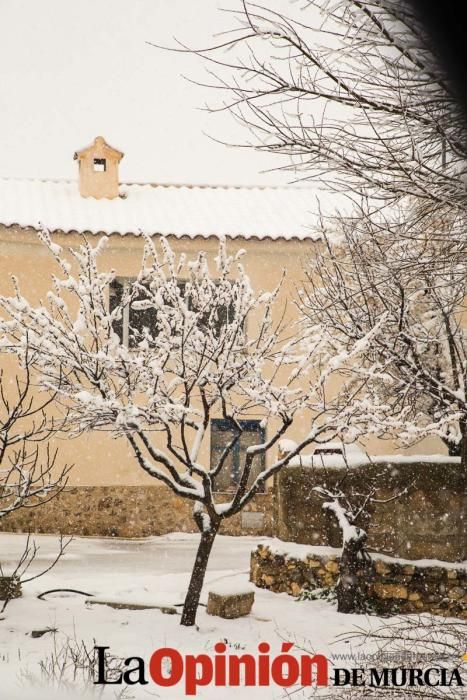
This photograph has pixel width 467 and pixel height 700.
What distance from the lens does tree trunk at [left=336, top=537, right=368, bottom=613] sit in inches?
313

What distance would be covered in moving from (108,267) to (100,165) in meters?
3.06

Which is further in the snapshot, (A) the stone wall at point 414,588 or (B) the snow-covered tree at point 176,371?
(A) the stone wall at point 414,588

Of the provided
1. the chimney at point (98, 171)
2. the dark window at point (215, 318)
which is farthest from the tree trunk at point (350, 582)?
the chimney at point (98, 171)

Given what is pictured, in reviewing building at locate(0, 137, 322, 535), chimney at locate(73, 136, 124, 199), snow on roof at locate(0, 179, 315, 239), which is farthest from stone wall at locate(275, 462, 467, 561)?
chimney at locate(73, 136, 124, 199)

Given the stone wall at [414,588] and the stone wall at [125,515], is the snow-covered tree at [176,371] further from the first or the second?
the stone wall at [125,515]

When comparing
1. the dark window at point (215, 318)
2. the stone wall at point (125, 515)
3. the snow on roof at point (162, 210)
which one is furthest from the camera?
the snow on roof at point (162, 210)

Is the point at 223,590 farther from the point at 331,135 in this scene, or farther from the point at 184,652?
the point at 331,135

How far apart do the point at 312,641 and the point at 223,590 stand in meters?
1.22

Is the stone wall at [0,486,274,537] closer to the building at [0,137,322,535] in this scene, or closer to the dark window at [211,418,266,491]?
the building at [0,137,322,535]

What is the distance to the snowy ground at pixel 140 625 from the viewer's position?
585 cm

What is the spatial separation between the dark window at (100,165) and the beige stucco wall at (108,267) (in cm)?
257

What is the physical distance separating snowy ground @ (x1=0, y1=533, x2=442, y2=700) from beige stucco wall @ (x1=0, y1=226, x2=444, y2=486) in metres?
3.64

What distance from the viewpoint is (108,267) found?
1452 cm

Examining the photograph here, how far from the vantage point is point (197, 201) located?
1636 cm
